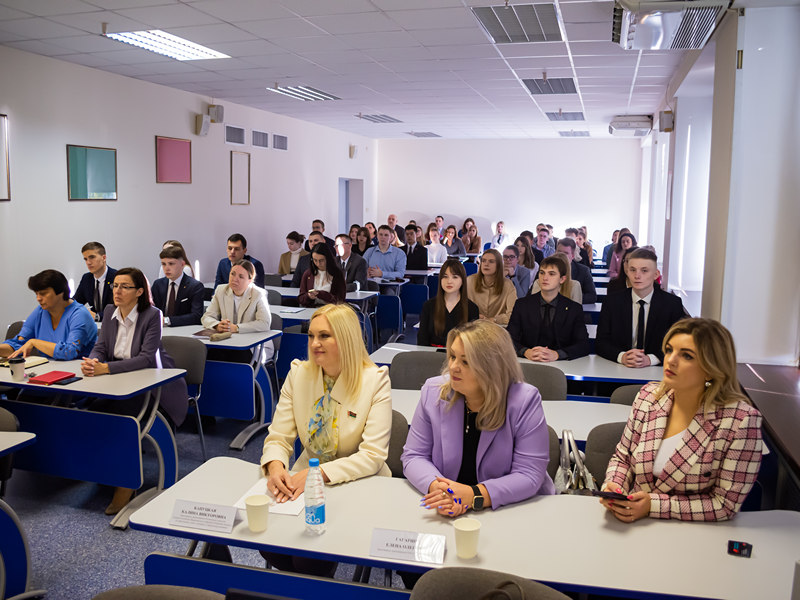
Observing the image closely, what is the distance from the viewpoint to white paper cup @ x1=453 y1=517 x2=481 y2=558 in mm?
1853

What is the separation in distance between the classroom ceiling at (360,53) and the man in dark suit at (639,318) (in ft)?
6.76

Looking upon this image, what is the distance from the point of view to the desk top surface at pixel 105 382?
358cm

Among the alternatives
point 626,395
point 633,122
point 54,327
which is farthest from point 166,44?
point 633,122

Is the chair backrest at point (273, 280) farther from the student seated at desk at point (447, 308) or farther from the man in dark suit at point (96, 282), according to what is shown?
the student seated at desk at point (447, 308)

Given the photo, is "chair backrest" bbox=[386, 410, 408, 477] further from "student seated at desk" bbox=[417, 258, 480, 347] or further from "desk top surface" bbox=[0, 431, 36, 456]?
"student seated at desk" bbox=[417, 258, 480, 347]

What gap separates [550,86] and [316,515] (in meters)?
7.60

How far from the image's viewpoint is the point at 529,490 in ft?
7.40

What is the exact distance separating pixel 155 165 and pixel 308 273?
307cm

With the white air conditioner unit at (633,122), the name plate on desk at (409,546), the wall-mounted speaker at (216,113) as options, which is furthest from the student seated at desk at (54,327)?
the white air conditioner unit at (633,122)

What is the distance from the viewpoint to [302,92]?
941 centimetres

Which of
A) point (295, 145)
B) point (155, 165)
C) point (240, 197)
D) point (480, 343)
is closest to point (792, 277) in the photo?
point (480, 343)

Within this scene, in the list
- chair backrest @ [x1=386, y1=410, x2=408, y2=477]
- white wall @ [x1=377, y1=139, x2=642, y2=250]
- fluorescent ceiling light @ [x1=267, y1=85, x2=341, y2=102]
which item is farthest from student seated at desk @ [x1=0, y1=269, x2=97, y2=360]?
white wall @ [x1=377, y1=139, x2=642, y2=250]

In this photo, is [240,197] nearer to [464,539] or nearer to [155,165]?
[155,165]

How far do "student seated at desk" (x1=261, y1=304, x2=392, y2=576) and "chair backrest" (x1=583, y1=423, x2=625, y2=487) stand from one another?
0.80 m
